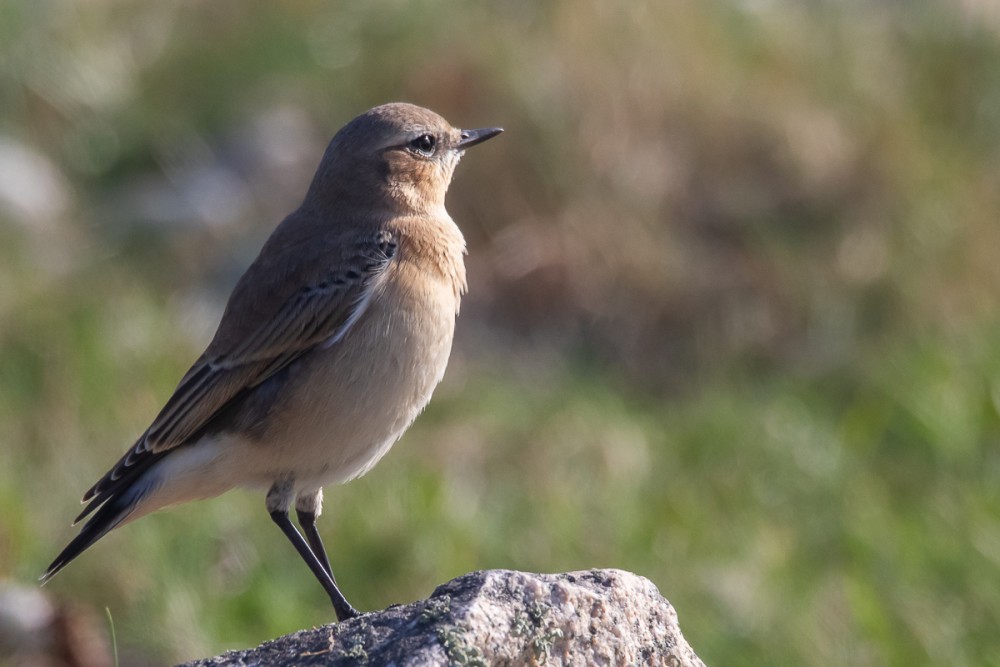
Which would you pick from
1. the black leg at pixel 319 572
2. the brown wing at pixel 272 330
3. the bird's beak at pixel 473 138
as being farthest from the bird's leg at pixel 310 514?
the bird's beak at pixel 473 138

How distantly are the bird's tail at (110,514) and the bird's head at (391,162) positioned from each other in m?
1.46

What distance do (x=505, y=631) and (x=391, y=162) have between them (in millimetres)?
2925

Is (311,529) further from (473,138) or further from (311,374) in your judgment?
(473,138)

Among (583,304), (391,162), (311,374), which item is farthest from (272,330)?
(583,304)

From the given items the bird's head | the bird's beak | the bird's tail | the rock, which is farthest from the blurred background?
the rock

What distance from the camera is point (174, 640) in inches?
270

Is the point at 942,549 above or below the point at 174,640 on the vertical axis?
below

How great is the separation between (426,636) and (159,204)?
9156 mm

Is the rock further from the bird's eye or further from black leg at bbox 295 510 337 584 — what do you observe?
the bird's eye

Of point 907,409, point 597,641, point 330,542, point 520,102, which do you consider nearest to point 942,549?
point 907,409

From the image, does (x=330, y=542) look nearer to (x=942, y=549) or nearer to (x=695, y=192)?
(x=942, y=549)

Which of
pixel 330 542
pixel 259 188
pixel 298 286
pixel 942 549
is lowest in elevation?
pixel 942 549

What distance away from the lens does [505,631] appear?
13.3 feet

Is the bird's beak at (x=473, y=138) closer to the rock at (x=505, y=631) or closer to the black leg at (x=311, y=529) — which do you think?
the black leg at (x=311, y=529)
